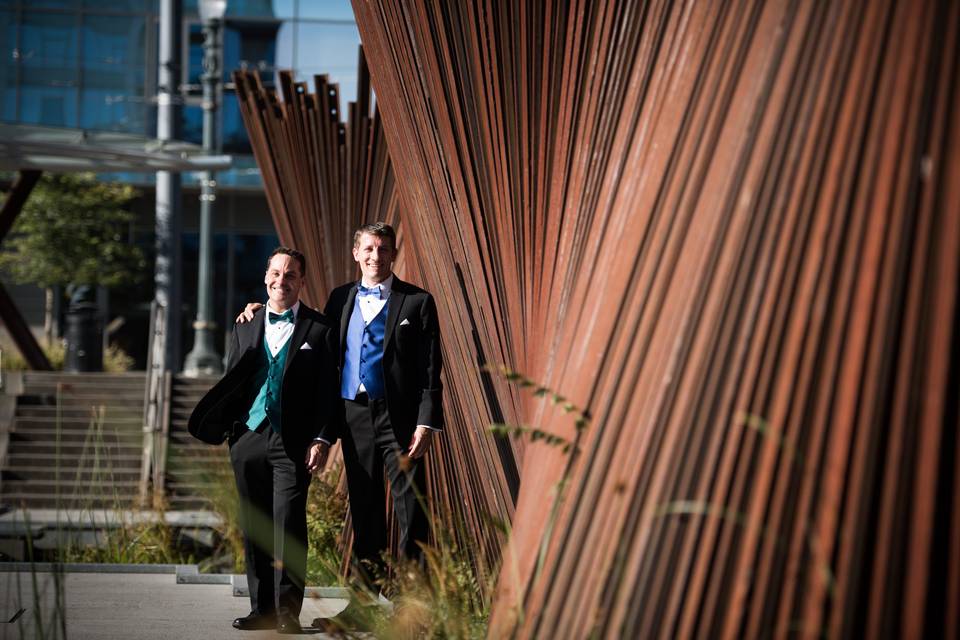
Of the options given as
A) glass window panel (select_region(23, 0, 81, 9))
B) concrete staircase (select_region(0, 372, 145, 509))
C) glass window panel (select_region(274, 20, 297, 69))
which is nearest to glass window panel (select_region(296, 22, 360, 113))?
Result: glass window panel (select_region(274, 20, 297, 69))

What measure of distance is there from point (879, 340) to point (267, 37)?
26.0m

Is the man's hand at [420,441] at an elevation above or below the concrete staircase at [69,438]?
above

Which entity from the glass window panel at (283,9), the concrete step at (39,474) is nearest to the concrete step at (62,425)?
the concrete step at (39,474)

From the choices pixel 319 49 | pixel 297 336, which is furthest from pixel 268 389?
pixel 319 49

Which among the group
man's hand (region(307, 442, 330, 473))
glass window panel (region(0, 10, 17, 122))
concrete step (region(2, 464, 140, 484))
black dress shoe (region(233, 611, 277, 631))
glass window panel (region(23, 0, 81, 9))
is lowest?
concrete step (region(2, 464, 140, 484))

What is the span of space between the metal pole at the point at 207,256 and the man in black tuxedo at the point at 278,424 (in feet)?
43.4

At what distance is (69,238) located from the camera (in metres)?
23.0

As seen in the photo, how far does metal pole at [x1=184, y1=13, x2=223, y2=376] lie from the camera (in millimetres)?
17641

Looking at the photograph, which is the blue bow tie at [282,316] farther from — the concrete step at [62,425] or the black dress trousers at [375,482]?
the concrete step at [62,425]

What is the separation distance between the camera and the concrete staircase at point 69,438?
12.0 meters

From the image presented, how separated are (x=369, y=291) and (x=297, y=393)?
1.50 feet

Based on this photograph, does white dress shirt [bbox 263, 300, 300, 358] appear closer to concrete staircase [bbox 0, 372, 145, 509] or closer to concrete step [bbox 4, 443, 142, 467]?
concrete staircase [bbox 0, 372, 145, 509]

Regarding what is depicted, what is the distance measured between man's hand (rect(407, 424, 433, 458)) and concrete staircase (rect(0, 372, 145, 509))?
22.6 ft

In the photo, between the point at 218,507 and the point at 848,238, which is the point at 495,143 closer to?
the point at 848,238
